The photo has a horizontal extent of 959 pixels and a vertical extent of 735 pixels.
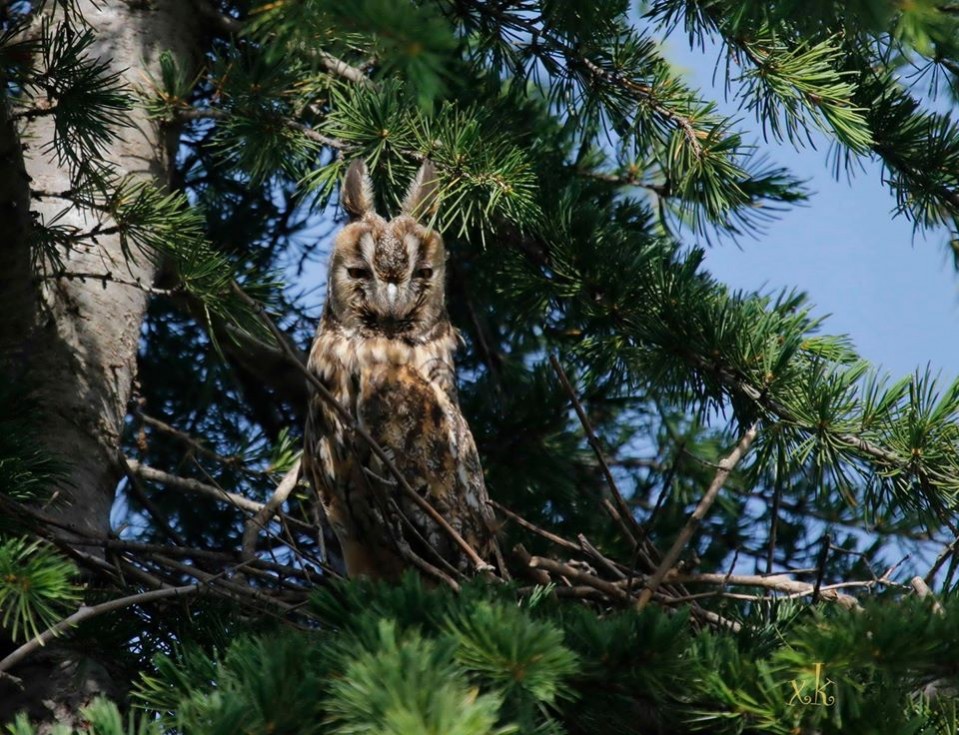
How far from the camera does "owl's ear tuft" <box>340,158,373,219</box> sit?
9.95 ft

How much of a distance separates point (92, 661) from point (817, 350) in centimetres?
171

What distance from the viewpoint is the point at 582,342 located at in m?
2.92

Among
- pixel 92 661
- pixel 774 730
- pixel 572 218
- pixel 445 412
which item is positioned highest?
pixel 572 218

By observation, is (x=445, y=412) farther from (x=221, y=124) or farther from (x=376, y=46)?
(x=376, y=46)

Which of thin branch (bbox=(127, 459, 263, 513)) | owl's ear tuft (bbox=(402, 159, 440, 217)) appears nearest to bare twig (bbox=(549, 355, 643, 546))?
owl's ear tuft (bbox=(402, 159, 440, 217))

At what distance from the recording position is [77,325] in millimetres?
2602

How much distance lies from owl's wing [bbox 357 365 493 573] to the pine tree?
6.4 inches

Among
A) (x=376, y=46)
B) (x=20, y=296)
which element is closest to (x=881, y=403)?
(x=376, y=46)

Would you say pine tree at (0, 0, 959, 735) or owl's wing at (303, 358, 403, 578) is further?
owl's wing at (303, 358, 403, 578)

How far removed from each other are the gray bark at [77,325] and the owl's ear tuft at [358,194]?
1.49ft

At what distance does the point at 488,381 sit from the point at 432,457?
2.33 feet

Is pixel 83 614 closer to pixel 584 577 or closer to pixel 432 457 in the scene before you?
pixel 584 577

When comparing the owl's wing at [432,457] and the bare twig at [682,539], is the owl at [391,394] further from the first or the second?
the bare twig at [682,539]

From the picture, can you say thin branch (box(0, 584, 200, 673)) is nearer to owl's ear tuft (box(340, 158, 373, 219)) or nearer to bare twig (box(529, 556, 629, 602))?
bare twig (box(529, 556, 629, 602))
